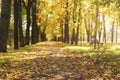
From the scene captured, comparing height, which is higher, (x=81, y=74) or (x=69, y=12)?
(x=69, y=12)

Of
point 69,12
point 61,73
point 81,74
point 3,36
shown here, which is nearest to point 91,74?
point 81,74

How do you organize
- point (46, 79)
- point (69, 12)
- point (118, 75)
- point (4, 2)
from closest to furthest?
point (46, 79) < point (118, 75) < point (4, 2) < point (69, 12)

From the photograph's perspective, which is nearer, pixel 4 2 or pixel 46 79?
pixel 46 79

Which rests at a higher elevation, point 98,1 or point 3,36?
point 98,1

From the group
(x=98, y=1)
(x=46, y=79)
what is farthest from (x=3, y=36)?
(x=46, y=79)

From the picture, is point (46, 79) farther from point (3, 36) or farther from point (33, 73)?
point (3, 36)

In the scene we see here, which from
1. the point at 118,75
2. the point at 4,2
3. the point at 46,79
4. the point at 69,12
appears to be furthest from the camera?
the point at 69,12

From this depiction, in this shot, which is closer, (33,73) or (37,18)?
(33,73)

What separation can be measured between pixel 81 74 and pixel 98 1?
11764 mm

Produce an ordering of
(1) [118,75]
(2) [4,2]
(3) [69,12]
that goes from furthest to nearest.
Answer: (3) [69,12] < (2) [4,2] < (1) [118,75]

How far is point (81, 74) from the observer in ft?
34.0

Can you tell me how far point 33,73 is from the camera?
34.5 ft

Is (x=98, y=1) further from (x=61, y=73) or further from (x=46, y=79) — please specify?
(x=46, y=79)

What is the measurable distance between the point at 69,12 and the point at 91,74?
3448cm
